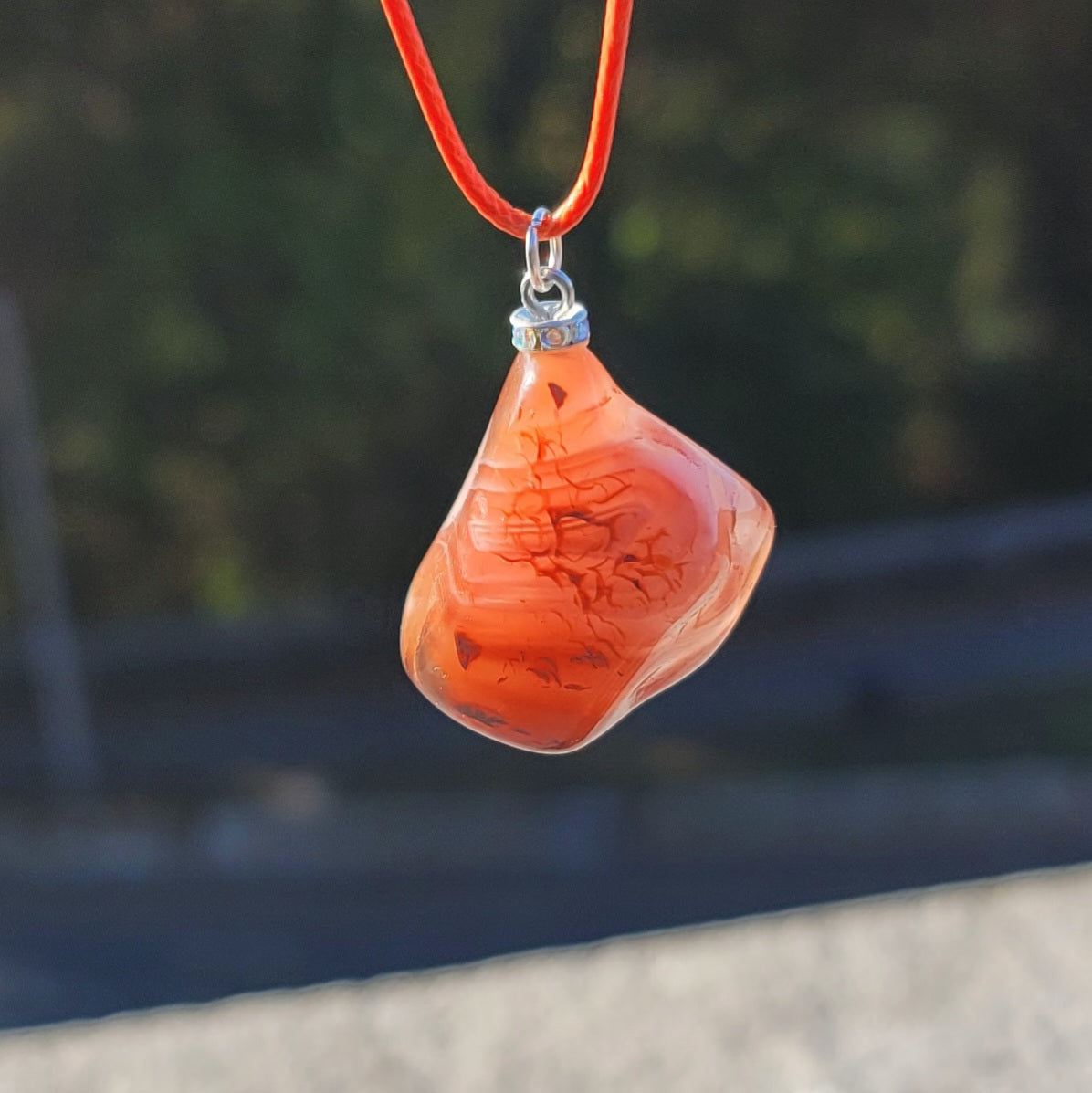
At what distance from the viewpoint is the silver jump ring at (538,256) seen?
1009 millimetres

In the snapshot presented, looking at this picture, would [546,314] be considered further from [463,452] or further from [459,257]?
[463,452]

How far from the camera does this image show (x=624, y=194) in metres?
4.41

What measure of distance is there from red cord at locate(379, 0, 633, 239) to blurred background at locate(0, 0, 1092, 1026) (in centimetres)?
301

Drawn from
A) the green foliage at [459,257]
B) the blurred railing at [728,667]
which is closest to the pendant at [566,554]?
the green foliage at [459,257]

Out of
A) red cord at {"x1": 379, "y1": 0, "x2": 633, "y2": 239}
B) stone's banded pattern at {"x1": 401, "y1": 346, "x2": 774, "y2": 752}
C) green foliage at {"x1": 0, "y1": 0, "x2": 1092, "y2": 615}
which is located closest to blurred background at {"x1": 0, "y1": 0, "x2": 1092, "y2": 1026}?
green foliage at {"x1": 0, "y1": 0, "x2": 1092, "y2": 615}

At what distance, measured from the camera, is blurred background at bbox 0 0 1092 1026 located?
4.02m

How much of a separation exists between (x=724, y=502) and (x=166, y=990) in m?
3.09

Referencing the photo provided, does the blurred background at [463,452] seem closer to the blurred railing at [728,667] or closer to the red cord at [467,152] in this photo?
Answer: the blurred railing at [728,667]

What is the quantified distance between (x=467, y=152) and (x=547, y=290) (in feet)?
0.40

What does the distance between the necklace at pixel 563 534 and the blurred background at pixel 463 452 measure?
9.38 ft

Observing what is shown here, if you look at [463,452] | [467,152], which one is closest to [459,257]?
[463,452]

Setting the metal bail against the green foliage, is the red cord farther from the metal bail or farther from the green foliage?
the green foliage

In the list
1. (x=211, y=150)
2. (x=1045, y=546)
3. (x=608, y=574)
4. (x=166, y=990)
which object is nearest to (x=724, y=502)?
(x=608, y=574)

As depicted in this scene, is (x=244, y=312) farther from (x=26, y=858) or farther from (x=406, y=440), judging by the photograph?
(x=26, y=858)
